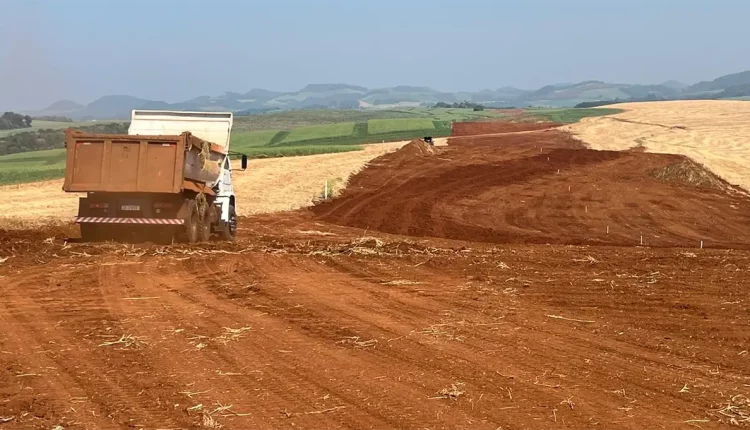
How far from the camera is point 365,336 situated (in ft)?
26.5

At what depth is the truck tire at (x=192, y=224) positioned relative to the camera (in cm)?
1500

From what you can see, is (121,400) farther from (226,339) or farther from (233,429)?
(226,339)

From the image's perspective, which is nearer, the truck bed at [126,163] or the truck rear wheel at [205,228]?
the truck bed at [126,163]

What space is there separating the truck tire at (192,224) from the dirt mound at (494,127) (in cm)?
4976

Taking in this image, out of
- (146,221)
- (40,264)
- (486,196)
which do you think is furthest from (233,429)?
(486,196)

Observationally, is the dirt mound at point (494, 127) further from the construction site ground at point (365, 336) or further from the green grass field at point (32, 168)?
the construction site ground at point (365, 336)

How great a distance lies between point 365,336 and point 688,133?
6172 cm

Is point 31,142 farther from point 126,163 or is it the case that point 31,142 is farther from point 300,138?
point 126,163

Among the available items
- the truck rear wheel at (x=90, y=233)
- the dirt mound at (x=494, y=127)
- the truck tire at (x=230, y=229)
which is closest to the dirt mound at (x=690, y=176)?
the truck tire at (x=230, y=229)

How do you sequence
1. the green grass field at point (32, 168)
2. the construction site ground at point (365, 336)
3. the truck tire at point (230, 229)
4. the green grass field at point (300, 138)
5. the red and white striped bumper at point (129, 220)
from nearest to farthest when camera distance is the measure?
the construction site ground at point (365, 336)
the red and white striped bumper at point (129, 220)
the truck tire at point (230, 229)
the green grass field at point (32, 168)
the green grass field at point (300, 138)

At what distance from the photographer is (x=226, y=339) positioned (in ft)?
26.1

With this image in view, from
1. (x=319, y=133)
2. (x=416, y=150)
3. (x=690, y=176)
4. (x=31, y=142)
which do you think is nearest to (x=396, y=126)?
(x=319, y=133)

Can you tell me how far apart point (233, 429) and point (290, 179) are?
28.2m

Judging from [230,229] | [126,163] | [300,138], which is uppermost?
[300,138]
